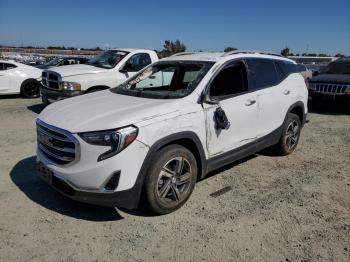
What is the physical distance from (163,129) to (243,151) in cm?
162

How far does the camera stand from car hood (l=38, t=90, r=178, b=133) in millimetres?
3537

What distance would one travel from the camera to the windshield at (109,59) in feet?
30.9

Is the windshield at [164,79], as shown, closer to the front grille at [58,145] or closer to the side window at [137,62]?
the front grille at [58,145]

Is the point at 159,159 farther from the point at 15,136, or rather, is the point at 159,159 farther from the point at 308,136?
the point at 308,136

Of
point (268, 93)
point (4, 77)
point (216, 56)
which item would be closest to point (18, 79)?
point (4, 77)

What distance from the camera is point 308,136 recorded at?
7715 millimetres

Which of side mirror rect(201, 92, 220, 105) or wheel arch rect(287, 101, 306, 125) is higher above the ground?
side mirror rect(201, 92, 220, 105)

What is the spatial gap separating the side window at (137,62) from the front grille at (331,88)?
5.15 metres

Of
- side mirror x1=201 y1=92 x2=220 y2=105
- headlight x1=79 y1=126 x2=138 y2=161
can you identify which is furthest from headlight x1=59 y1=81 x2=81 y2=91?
headlight x1=79 y1=126 x2=138 y2=161

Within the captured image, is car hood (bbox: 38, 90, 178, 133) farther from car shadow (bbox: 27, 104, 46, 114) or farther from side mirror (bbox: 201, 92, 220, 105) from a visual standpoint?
car shadow (bbox: 27, 104, 46, 114)

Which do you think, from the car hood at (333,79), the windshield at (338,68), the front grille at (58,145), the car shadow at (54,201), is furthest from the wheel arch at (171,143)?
the windshield at (338,68)

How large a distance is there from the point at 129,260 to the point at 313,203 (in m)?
2.45

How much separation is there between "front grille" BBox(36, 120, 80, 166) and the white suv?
1 centimetres

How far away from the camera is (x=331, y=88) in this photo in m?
10.3
